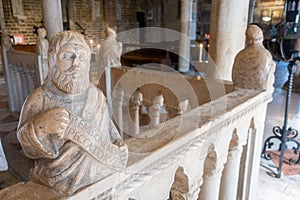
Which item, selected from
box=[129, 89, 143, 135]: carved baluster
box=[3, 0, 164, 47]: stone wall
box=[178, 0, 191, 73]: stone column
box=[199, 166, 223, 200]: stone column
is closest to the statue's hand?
box=[199, 166, 223, 200]: stone column

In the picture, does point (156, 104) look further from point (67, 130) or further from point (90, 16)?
point (90, 16)

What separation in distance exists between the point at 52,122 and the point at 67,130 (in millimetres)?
38

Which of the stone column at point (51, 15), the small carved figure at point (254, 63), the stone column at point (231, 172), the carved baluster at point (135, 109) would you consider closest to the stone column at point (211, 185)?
the stone column at point (231, 172)

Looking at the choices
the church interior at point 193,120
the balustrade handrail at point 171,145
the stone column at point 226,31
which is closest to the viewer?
the balustrade handrail at point 171,145

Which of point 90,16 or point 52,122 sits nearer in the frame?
point 52,122

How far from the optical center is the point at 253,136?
52.9 inches

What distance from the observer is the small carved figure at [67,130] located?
524 millimetres

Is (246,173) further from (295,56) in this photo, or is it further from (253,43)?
(295,56)

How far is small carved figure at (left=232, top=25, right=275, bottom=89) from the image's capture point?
126cm

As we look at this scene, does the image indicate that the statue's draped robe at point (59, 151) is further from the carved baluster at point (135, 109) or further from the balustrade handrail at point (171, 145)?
the carved baluster at point (135, 109)

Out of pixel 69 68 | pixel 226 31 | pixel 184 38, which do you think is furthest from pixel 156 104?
pixel 184 38

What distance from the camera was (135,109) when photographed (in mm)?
2154

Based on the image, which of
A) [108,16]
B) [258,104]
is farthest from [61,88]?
[108,16]

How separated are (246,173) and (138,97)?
1.00 metres
